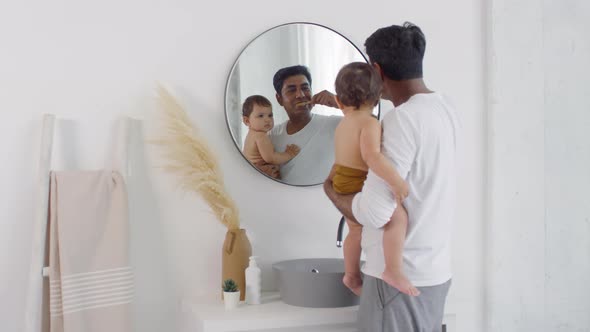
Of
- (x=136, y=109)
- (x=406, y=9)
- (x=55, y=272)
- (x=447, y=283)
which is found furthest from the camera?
(x=406, y=9)

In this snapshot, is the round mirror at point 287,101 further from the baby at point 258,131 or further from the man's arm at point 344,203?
the man's arm at point 344,203

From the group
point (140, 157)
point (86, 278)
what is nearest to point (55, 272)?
point (86, 278)

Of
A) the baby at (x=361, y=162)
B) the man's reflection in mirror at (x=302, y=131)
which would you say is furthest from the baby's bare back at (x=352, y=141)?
the man's reflection in mirror at (x=302, y=131)

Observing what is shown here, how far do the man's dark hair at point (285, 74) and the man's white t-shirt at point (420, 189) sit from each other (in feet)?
2.12

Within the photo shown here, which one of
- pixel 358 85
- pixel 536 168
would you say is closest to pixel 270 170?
pixel 358 85

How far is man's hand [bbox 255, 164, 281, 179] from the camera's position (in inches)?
85.6

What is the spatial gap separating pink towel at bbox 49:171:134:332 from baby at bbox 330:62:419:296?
0.66 m

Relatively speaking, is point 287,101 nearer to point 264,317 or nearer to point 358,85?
point 358,85

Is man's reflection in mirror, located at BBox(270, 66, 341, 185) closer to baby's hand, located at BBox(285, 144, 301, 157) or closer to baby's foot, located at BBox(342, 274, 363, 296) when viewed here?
baby's hand, located at BBox(285, 144, 301, 157)

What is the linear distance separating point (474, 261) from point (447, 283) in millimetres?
803

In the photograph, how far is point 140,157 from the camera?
2.08 m

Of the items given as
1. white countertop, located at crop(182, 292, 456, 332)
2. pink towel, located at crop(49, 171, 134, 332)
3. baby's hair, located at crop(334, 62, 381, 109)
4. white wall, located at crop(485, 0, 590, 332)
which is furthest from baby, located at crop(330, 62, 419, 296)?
white wall, located at crop(485, 0, 590, 332)

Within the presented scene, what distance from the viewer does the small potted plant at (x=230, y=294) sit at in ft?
6.31

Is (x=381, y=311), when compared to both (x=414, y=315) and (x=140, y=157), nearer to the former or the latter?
(x=414, y=315)
